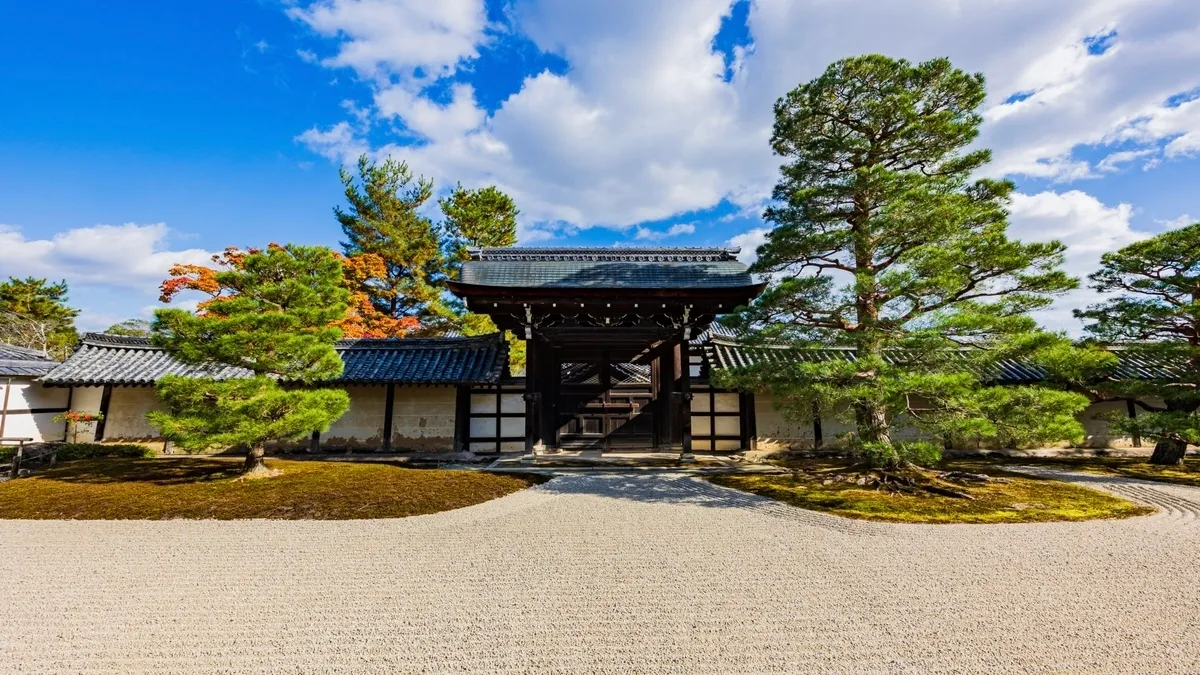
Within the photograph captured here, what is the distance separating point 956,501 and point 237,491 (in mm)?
10957

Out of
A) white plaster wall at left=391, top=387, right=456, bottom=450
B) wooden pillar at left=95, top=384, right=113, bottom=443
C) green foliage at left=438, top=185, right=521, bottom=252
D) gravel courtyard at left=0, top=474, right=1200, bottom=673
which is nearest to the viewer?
gravel courtyard at left=0, top=474, right=1200, bottom=673

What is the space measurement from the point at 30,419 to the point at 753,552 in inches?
707

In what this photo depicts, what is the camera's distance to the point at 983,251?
745 cm

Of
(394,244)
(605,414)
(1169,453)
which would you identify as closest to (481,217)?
(394,244)

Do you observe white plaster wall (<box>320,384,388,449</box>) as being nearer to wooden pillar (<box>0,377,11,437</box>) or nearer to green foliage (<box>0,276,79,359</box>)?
wooden pillar (<box>0,377,11,437</box>)

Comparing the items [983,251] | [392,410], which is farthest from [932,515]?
[392,410]

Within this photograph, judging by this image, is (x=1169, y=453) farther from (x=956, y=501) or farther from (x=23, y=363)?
(x=23, y=363)

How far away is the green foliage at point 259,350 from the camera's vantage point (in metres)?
7.37

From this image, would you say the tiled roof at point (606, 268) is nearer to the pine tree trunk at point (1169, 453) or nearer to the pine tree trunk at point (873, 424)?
the pine tree trunk at point (873, 424)

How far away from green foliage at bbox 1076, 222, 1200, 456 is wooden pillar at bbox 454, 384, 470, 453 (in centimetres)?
1438

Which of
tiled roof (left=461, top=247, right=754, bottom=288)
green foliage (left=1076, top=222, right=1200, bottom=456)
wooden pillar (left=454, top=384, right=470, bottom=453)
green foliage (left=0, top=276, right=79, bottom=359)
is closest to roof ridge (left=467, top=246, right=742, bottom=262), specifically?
tiled roof (left=461, top=247, right=754, bottom=288)

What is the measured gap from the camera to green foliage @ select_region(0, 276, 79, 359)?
84.0 feet

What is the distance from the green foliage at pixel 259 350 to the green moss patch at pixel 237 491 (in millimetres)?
836

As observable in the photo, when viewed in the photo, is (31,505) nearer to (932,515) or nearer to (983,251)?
(932,515)
